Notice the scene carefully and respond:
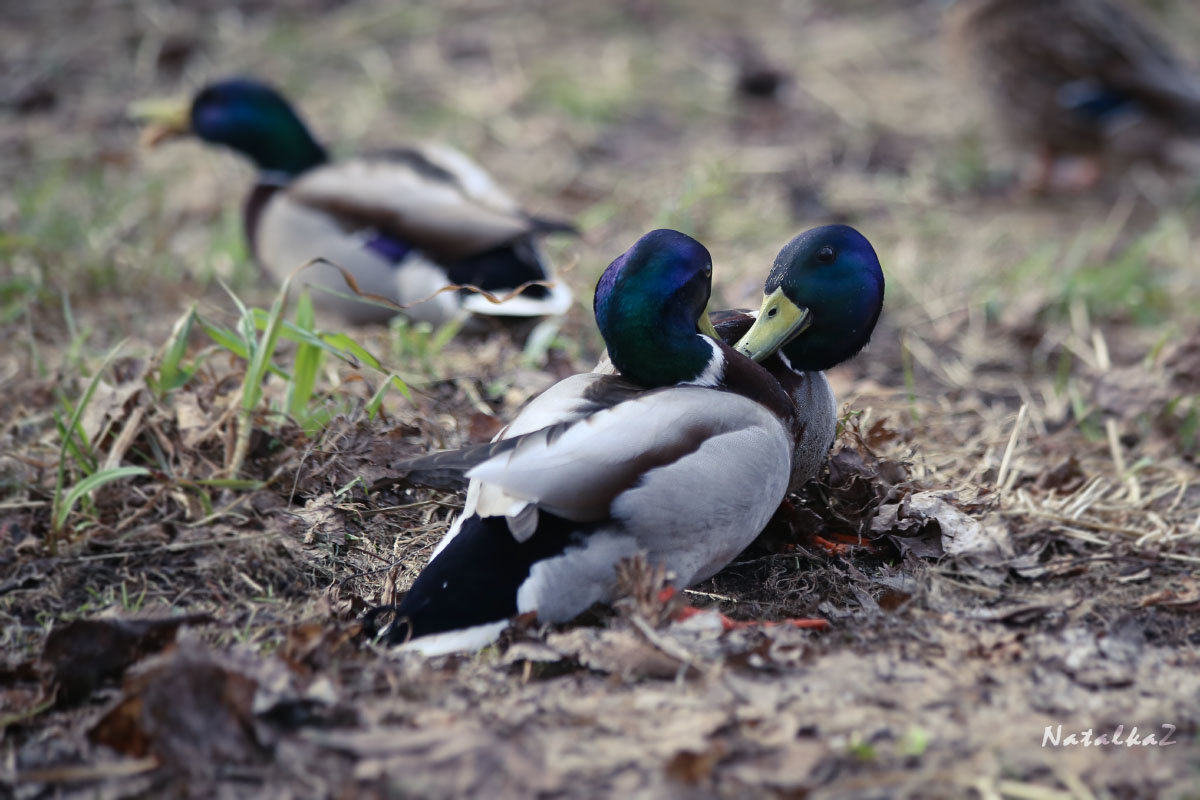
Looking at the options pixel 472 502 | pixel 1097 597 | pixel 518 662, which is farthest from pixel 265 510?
pixel 1097 597

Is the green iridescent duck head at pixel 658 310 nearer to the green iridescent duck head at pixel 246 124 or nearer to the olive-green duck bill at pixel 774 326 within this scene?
the olive-green duck bill at pixel 774 326

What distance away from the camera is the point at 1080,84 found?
7344 millimetres

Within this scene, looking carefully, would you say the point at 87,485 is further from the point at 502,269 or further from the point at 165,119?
the point at 165,119

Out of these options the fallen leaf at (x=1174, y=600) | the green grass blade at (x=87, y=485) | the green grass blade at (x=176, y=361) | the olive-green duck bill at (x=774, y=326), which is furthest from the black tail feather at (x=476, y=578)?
the fallen leaf at (x=1174, y=600)

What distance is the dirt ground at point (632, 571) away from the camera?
2.07 m

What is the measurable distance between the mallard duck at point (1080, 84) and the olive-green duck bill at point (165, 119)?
4.58 m

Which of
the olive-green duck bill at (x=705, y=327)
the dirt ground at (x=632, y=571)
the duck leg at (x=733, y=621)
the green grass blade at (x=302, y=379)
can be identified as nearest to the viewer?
the dirt ground at (x=632, y=571)

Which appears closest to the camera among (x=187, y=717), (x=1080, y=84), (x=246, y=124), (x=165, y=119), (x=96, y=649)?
(x=187, y=717)

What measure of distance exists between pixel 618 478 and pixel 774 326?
0.72 metres

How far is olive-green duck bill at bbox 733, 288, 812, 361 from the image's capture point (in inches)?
115

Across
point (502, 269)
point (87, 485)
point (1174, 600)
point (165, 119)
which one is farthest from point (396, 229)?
point (1174, 600)

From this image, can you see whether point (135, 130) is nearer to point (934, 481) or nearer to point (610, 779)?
point (934, 481)

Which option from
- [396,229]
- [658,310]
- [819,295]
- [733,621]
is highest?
[658,310]

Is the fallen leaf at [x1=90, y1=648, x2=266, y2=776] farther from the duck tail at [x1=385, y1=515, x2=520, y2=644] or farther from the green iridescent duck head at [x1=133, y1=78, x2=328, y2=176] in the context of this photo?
the green iridescent duck head at [x1=133, y1=78, x2=328, y2=176]
